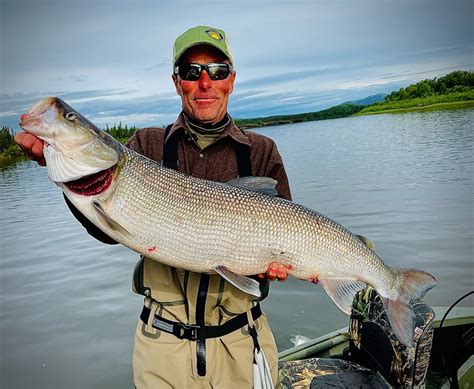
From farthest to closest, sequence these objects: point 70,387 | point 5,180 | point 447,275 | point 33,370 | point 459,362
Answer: point 5,180 → point 447,275 → point 33,370 → point 70,387 → point 459,362

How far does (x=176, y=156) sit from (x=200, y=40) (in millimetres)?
804

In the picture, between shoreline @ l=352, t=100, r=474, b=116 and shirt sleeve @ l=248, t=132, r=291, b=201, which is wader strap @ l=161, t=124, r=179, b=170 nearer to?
shirt sleeve @ l=248, t=132, r=291, b=201

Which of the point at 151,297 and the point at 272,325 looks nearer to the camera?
the point at 151,297

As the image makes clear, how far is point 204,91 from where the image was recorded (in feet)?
9.62

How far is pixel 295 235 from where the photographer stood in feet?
9.06

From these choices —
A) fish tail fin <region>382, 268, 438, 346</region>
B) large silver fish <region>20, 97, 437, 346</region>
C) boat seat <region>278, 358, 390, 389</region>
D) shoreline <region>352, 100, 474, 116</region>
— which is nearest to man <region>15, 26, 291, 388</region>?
large silver fish <region>20, 97, 437, 346</region>

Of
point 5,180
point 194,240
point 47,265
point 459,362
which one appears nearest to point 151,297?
point 194,240

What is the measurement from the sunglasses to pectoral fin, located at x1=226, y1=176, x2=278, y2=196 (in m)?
0.74

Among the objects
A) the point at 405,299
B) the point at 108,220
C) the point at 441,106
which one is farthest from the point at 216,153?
the point at 441,106

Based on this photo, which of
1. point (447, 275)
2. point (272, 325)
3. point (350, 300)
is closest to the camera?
point (350, 300)

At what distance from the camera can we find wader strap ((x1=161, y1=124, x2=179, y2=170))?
292 cm

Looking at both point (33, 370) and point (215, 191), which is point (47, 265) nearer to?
point (33, 370)

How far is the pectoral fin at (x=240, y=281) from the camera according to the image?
2573mm

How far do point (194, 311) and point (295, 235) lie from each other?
2.61 feet
